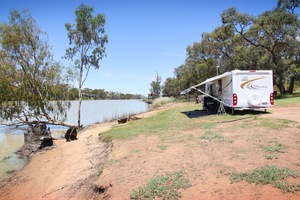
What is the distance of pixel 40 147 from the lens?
39.2 feet

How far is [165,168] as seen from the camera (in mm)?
5766

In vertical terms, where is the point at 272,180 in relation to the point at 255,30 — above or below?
below

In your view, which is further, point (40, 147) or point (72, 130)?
point (72, 130)

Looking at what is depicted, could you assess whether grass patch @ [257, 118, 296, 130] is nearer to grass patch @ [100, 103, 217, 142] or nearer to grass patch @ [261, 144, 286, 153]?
grass patch @ [261, 144, 286, 153]

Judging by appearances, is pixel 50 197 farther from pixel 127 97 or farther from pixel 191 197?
pixel 127 97

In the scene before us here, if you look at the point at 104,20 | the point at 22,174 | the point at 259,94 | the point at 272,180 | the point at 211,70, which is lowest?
the point at 22,174

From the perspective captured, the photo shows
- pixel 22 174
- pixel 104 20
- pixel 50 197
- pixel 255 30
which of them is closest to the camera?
pixel 50 197

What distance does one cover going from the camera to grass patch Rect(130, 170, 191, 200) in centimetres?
454

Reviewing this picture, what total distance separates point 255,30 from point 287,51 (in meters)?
4.84

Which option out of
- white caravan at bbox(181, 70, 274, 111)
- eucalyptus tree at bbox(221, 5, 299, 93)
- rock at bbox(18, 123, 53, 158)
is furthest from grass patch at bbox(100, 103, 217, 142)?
eucalyptus tree at bbox(221, 5, 299, 93)

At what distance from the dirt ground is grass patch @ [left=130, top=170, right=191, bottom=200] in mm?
151

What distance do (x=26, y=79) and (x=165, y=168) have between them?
1554 cm

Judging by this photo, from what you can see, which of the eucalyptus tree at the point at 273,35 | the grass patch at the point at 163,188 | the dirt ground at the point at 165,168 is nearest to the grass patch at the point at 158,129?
the dirt ground at the point at 165,168

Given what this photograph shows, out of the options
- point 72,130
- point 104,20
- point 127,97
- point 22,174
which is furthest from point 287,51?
point 127,97
